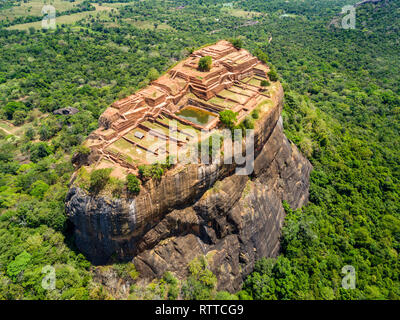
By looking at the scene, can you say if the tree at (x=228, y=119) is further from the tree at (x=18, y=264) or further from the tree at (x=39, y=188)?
the tree at (x=39, y=188)

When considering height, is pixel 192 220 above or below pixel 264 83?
below

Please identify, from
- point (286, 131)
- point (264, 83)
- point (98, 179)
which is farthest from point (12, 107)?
point (286, 131)

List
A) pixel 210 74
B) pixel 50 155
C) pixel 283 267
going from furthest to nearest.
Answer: pixel 50 155
pixel 210 74
pixel 283 267

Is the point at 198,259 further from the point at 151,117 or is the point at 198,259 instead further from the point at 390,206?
the point at 390,206

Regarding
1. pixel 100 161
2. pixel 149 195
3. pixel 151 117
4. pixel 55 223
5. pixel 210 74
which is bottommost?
pixel 55 223

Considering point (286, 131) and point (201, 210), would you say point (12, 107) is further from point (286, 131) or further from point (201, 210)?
point (286, 131)


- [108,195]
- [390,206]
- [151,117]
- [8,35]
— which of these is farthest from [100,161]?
[8,35]

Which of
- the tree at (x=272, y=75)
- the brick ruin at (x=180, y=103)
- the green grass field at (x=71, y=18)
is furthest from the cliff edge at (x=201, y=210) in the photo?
the green grass field at (x=71, y=18)
